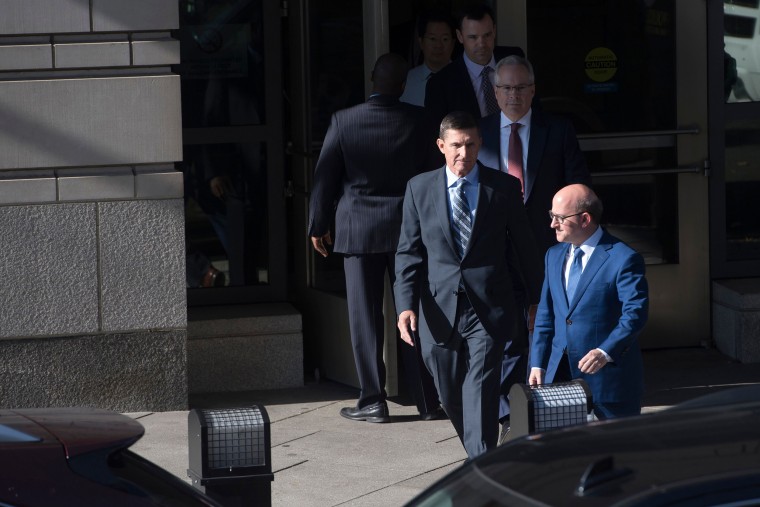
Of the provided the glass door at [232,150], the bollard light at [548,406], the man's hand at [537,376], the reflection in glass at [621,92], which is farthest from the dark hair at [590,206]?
the glass door at [232,150]

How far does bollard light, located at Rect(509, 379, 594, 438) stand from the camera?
499 cm

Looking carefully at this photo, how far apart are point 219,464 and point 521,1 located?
14.6 ft

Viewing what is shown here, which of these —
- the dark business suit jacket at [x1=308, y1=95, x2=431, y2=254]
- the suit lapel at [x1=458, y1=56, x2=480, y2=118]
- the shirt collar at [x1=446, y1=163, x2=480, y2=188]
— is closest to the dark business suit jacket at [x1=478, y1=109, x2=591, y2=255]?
the suit lapel at [x1=458, y1=56, x2=480, y2=118]

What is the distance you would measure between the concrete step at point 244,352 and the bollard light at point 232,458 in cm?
361

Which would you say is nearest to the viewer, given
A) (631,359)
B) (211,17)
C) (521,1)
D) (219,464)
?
(219,464)

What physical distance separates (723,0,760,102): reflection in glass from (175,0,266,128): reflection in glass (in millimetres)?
3104

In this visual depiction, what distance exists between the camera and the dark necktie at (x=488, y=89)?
7539mm

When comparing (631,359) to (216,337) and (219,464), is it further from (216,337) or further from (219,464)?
(216,337)

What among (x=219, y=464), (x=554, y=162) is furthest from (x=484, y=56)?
(x=219, y=464)

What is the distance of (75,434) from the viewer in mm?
3539

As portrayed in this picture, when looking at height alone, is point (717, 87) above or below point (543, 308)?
above

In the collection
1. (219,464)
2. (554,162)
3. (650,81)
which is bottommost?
(219,464)

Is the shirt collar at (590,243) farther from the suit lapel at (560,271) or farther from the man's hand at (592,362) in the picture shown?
the man's hand at (592,362)

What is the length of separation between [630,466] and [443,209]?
11.5 ft
